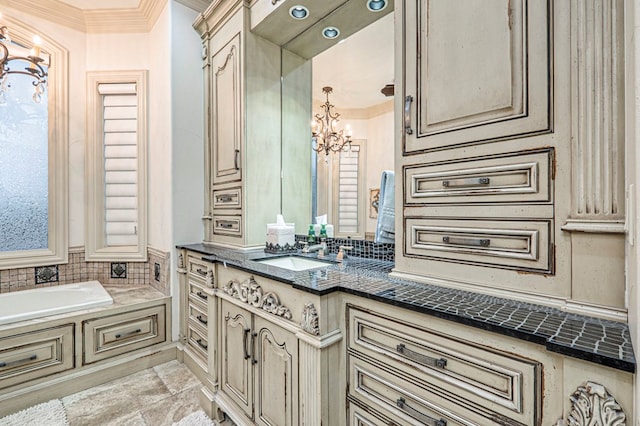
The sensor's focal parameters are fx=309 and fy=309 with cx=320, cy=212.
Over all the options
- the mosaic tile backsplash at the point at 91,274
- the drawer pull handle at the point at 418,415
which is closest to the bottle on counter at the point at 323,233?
the drawer pull handle at the point at 418,415

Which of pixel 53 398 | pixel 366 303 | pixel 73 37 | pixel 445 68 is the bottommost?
pixel 53 398

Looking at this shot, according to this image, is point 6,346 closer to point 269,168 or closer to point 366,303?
point 269,168

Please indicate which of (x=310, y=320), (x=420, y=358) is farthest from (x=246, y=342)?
(x=420, y=358)

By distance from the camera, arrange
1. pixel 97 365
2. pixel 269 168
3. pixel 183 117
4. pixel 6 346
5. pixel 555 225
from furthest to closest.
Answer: pixel 183 117 < pixel 269 168 < pixel 97 365 < pixel 6 346 < pixel 555 225

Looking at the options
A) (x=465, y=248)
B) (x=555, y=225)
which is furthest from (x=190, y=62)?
(x=555, y=225)

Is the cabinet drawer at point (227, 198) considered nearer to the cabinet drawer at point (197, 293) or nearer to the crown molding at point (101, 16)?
the cabinet drawer at point (197, 293)

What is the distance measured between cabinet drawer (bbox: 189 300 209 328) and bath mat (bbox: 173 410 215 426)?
1.72 ft

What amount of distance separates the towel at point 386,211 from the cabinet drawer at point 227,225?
3.47 ft

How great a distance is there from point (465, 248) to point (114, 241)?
10.2 feet

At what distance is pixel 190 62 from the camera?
2.60 meters

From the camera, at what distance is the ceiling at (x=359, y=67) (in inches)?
68.7

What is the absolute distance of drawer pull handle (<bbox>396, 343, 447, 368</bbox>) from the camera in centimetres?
91

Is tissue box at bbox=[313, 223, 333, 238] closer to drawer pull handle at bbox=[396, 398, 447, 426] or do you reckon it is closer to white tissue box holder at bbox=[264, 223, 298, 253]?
white tissue box holder at bbox=[264, 223, 298, 253]

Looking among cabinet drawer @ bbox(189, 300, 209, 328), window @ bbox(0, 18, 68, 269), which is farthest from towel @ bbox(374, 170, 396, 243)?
window @ bbox(0, 18, 68, 269)
